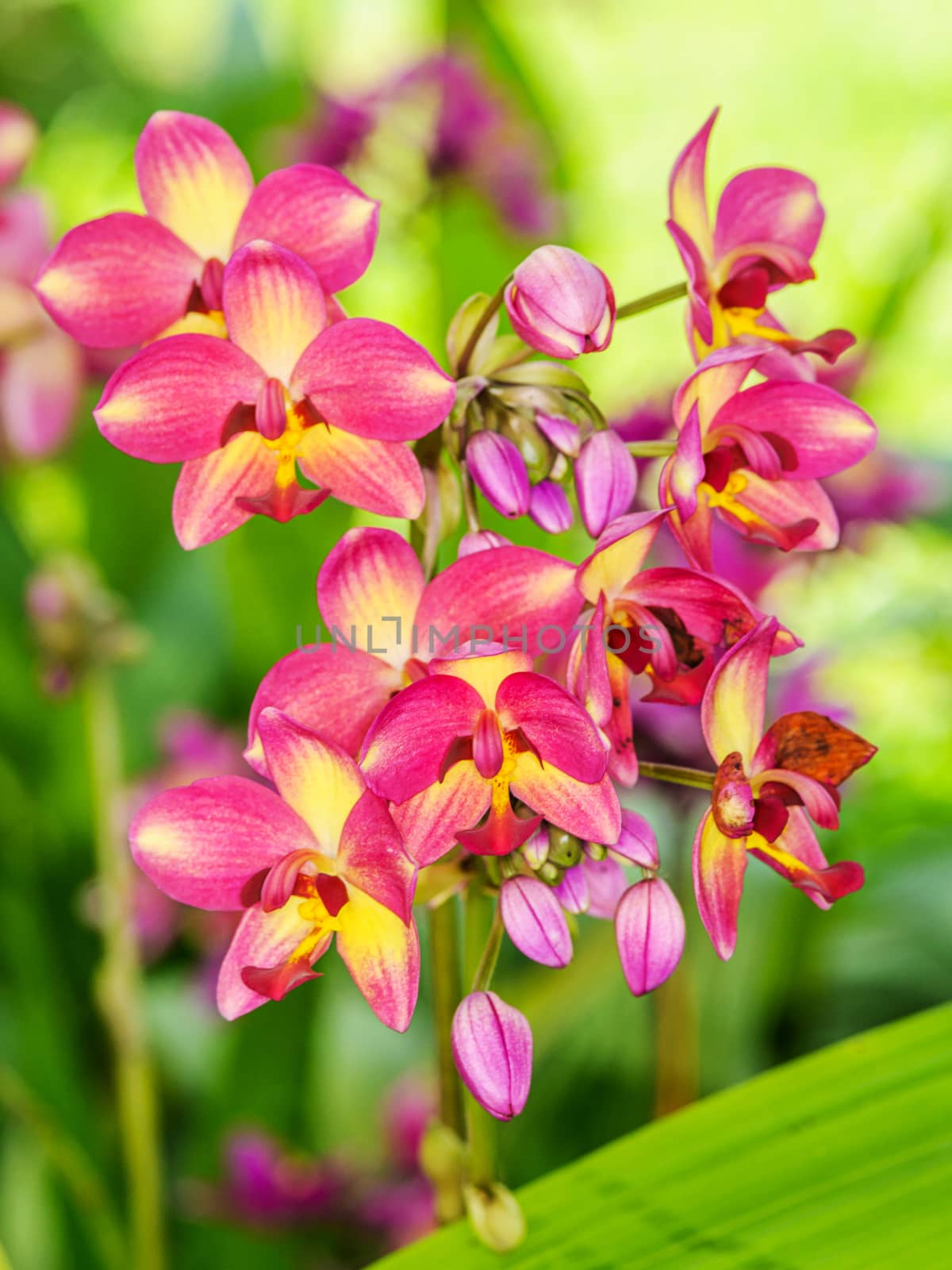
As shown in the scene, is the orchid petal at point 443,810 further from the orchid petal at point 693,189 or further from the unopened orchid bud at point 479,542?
the orchid petal at point 693,189

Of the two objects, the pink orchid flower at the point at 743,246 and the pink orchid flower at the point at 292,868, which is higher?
the pink orchid flower at the point at 743,246

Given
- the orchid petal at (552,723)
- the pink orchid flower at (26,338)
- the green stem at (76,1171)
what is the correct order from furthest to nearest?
the pink orchid flower at (26,338)
the green stem at (76,1171)
the orchid petal at (552,723)

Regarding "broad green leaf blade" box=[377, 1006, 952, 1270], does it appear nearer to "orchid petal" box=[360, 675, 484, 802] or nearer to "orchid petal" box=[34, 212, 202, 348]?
"orchid petal" box=[360, 675, 484, 802]

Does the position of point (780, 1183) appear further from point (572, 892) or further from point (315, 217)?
point (315, 217)

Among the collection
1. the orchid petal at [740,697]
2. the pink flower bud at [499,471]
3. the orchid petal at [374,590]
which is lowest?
the orchid petal at [740,697]

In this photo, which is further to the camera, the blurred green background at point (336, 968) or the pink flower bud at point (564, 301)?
the blurred green background at point (336, 968)

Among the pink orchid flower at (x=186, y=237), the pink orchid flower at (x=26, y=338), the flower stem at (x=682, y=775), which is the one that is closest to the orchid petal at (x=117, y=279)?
the pink orchid flower at (x=186, y=237)

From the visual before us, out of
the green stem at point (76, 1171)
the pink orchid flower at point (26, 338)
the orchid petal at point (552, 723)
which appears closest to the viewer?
the orchid petal at point (552, 723)

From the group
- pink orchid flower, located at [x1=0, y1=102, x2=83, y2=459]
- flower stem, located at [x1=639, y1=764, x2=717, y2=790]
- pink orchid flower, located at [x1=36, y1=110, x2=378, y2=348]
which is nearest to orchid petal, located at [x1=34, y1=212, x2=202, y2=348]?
pink orchid flower, located at [x1=36, y1=110, x2=378, y2=348]
